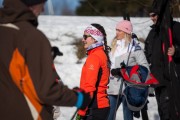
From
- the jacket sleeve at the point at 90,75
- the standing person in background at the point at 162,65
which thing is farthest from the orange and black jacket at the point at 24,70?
the standing person in background at the point at 162,65

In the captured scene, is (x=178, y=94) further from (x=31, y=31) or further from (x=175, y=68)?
(x=31, y=31)

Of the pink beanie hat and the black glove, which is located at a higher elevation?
the pink beanie hat

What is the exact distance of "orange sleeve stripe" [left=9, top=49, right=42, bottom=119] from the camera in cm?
273

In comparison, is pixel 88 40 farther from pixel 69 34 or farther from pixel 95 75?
pixel 69 34

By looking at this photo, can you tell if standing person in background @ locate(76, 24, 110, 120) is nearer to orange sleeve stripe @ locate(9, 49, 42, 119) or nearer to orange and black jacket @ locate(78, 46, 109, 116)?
orange and black jacket @ locate(78, 46, 109, 116)

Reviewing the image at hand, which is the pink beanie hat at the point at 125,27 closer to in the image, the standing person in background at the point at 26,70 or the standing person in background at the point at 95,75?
the standing person in background at the point at 95,75

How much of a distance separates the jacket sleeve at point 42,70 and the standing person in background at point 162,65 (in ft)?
10.7

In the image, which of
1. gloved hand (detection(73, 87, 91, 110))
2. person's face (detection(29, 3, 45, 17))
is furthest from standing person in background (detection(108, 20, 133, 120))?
person's face (detection(29, 3, 45, 17))

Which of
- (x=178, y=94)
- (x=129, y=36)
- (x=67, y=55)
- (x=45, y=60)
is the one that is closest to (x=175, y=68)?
(x=178, y=94)

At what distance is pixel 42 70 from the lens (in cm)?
276

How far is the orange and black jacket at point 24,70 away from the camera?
8.96 feet

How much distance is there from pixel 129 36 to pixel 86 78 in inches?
71.1

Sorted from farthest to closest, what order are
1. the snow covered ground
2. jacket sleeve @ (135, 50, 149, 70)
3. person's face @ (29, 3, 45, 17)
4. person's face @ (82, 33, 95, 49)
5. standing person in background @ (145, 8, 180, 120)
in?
the snow covered ground < jacket sleeve @ (135, 50, 149, 70) < standing person in background @ (145, 8, 180, 120) < person's face @ (82, 33, 95, 49) < person's face @ (29, 3, 45, 17)

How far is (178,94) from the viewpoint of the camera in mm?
5824
